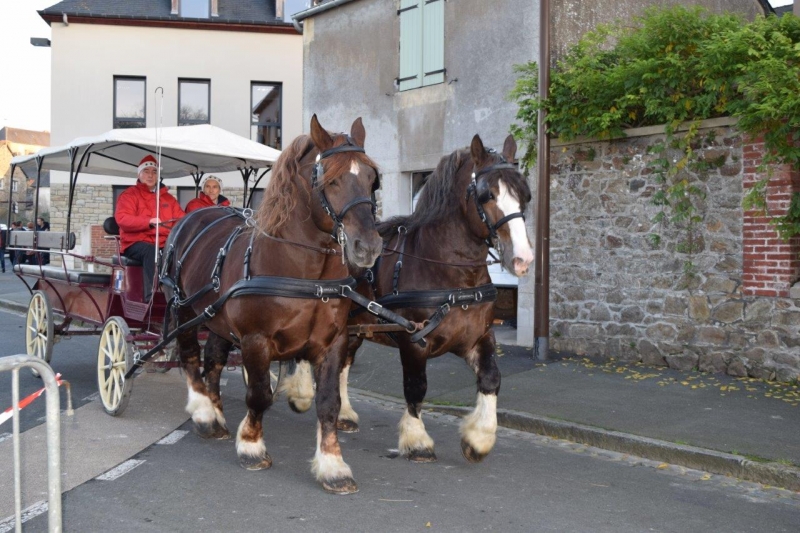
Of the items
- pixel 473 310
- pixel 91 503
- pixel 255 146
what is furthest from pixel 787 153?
pixel 91 503

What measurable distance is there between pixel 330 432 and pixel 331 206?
1428 millimetres

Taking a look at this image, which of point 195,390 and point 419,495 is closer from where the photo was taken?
point 419,495

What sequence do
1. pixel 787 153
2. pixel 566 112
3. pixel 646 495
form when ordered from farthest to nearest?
pixel 566 112 → pixel 787 153 → pixel 646 495

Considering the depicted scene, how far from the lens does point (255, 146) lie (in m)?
8.56

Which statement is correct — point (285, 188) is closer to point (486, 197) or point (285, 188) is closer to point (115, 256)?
point (486, 197)

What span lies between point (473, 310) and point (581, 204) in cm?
522

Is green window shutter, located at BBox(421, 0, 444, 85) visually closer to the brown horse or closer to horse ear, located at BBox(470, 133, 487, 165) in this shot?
horse ear, located at BBox(470, 133, 487, 165)

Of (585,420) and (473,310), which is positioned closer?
(473,310)

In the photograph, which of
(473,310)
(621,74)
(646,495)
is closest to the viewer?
(646,495)

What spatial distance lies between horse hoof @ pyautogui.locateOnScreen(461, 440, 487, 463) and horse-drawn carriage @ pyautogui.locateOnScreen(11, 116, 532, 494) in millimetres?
12

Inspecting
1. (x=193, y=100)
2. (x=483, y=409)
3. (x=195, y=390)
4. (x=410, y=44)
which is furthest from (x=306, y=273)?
(x=193, y=100)

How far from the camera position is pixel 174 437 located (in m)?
6.54

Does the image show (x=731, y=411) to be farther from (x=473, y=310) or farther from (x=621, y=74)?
(x=621, y=74)

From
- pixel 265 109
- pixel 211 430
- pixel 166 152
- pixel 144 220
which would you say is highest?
pixel 265 109
